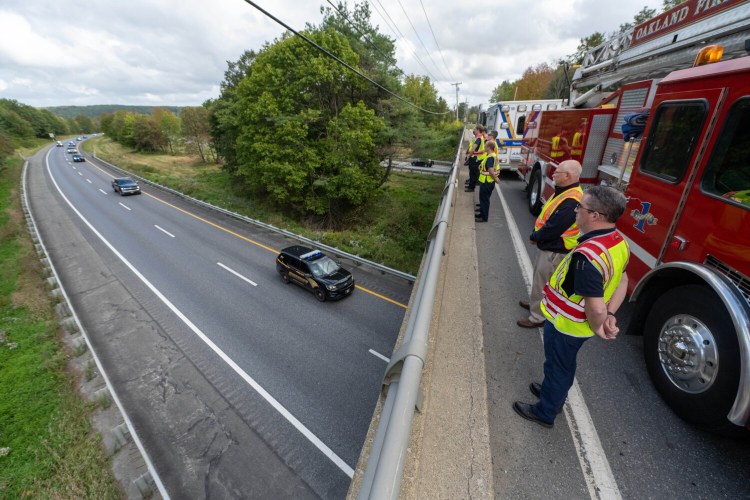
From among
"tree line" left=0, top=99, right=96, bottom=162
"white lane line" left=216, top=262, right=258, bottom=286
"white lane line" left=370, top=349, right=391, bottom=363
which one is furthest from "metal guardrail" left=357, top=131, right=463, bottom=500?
"tree line" left=0, top=99, right=96, bottom=162

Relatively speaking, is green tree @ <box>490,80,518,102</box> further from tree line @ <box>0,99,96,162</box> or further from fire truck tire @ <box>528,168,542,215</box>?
tree line @ <box>0,99,96,162</box>

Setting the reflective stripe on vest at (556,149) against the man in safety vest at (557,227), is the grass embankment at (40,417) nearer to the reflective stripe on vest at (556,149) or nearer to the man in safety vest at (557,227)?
the man in safety vest at (557,227)

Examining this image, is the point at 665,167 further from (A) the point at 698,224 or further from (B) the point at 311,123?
(B) the point at 311,123

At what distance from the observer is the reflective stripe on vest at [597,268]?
2.22 metres

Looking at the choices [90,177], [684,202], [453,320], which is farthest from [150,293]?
[90,177]

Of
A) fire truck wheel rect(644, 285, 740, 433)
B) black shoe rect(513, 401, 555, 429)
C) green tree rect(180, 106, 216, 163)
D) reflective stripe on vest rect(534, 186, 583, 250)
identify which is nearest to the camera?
fire truck wheel rect(644, 285, 740, 433)

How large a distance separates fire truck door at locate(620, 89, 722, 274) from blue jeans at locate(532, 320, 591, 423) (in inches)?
72.8

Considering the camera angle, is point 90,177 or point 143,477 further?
point 90,177

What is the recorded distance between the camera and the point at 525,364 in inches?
129

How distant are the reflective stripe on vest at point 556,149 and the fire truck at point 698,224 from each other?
2473 mm

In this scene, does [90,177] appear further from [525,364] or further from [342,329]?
[525,364]

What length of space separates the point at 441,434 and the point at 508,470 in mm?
506

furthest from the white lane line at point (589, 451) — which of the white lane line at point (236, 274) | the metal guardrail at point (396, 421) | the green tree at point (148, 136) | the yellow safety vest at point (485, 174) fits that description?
the green tree at point (148, 136)

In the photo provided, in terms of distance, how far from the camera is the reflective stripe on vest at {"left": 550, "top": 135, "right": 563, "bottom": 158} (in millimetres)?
7210
